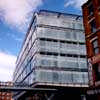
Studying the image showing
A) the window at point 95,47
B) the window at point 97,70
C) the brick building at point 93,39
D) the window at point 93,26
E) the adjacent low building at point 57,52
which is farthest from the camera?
the adjacent low building at point 57,52

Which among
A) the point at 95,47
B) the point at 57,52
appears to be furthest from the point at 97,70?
the point at 57,52

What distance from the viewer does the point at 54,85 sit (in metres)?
34.2

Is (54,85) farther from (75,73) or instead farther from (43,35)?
(43,35)

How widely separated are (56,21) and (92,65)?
2165cm

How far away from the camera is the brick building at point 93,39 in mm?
18984

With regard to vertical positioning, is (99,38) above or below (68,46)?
below

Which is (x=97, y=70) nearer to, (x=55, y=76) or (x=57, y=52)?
(x=55, y=76)

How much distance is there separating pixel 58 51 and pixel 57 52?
0.34 meters

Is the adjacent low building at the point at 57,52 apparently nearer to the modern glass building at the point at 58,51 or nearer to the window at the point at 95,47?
the modern glass building at the point at 58,51

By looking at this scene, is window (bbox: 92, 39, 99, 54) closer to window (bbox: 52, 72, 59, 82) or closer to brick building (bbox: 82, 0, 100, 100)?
brick building (bbox: 82, 0, 100, 100)

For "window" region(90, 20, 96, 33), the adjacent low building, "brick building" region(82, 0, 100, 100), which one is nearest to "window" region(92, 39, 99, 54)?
"brick building" region(82, 0, 100, 100)

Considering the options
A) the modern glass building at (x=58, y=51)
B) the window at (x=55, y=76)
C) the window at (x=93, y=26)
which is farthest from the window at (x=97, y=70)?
the window at (x=55, y=76)

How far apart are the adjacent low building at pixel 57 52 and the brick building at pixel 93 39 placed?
48.3 ft

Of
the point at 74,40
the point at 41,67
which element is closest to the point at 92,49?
the point at 41,67
